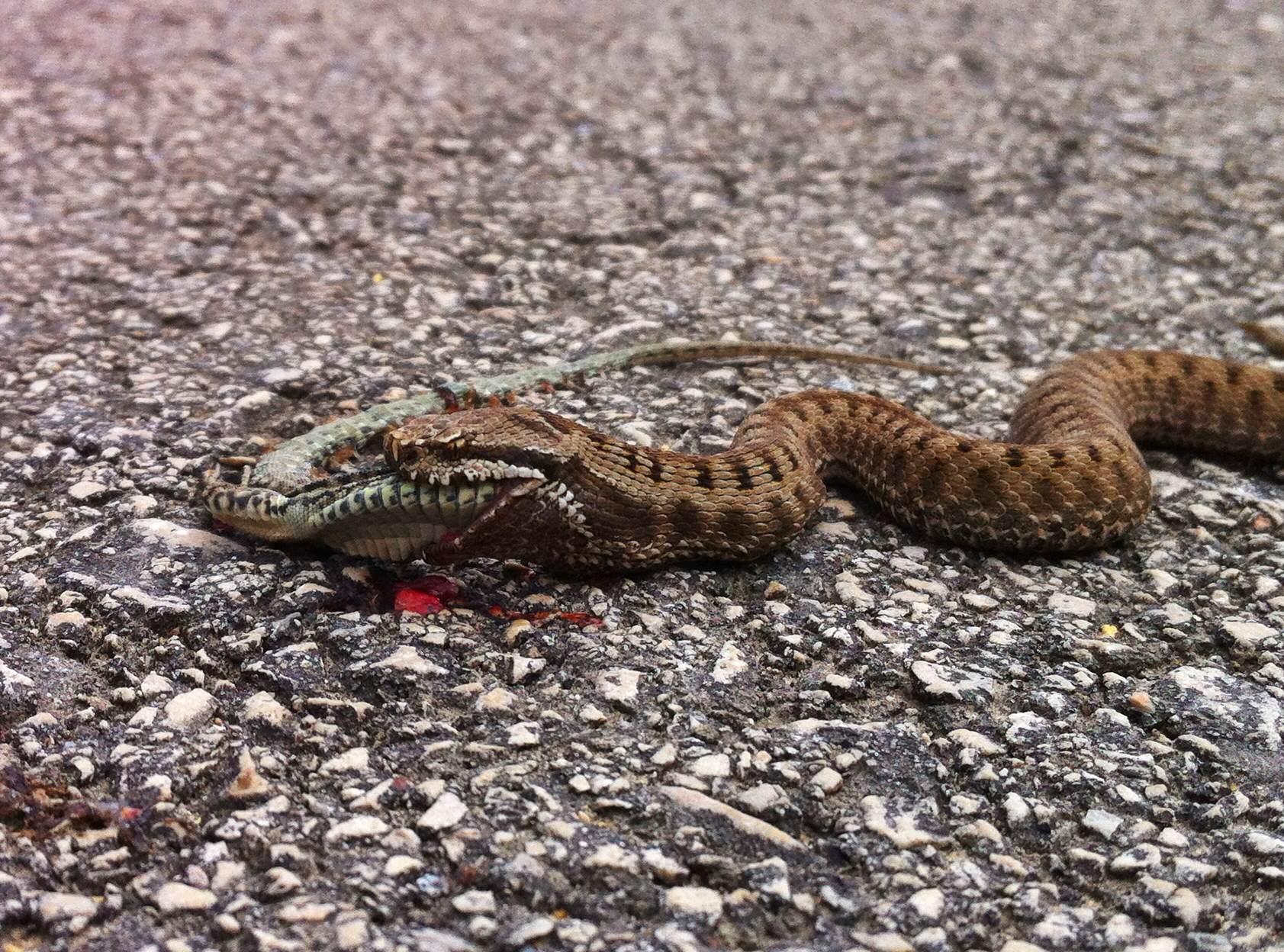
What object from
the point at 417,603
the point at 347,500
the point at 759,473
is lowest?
the point at 417,603

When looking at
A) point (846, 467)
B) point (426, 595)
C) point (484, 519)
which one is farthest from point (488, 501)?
point (846, 467)

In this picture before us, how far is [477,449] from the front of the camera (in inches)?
123

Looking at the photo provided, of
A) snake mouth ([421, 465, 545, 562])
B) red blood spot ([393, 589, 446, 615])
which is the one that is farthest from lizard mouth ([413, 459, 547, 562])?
red blood spot ([393, 589, 446, 615])

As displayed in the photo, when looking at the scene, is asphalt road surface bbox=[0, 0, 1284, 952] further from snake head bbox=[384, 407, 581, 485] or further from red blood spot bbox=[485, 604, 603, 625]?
snake head bbox=[384, 407, 581, 485]

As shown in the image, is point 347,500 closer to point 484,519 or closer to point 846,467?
point 484,519

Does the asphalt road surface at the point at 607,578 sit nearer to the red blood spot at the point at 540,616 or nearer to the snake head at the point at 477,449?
the red blood spot at the point at 540,616

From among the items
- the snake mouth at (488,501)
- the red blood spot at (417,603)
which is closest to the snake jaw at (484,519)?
the snake mouth at (488,501)

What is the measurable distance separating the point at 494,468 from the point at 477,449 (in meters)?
0.06

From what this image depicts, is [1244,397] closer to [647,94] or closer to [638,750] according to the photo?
[638,750]

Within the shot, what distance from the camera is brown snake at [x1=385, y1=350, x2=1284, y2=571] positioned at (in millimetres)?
3170

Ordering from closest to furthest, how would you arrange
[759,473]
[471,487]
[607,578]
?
[471,487] → [607,578] → [759,473]

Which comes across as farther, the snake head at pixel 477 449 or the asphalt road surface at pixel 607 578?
the snake head at pixel 477 449

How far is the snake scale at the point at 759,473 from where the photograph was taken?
315 cm

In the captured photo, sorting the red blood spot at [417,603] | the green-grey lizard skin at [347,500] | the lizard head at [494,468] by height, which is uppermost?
the lizard head at [494,468]
